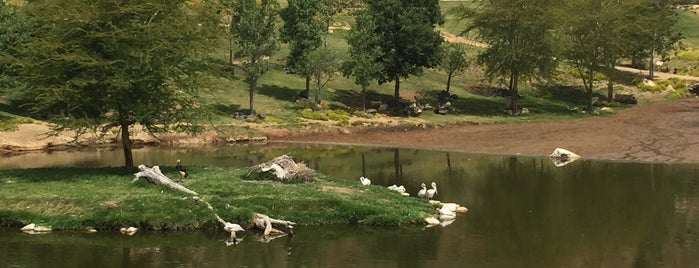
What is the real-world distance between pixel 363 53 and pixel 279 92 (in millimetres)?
11569

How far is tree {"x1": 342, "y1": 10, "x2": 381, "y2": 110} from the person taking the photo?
77.8 meters

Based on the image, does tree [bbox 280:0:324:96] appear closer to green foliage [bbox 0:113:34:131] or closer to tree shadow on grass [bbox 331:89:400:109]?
tree shadow on grass [bbox 331:89:400:109]

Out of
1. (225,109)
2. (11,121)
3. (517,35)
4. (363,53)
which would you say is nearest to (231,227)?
(11,121)

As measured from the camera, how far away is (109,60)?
1567 inches

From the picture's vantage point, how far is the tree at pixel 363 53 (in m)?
77.8

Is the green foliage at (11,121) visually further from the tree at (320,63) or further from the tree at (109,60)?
the tree at (320,63)

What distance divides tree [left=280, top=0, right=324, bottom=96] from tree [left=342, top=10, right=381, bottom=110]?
423cm

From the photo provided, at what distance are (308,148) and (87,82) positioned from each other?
2896 cm

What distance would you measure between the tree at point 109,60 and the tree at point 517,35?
47612 millimetres

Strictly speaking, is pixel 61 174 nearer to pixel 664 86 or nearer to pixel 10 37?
pixel 10 37

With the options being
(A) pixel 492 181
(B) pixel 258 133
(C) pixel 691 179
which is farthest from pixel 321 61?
(C) pixel 691 179

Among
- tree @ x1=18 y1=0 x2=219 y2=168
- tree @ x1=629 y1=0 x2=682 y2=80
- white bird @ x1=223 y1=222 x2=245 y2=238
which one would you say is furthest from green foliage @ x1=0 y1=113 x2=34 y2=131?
tree @ x1=629 y1=0 x2=682 y2=80

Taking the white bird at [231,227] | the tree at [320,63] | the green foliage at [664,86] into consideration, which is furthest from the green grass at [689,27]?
the white bird at [231,227]

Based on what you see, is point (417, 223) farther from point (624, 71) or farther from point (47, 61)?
point (624, 71)
